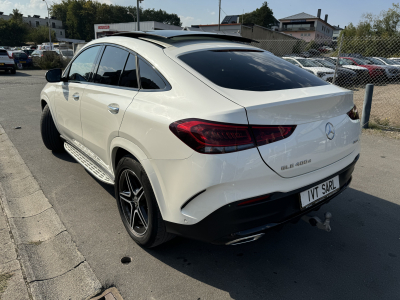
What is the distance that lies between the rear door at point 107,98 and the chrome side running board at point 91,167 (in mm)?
109

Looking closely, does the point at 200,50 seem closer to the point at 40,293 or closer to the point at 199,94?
the point at 199,94

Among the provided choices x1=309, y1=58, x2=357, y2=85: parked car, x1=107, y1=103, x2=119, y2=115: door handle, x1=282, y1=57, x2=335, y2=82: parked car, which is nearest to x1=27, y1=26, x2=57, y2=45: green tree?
x1=282, y1=57, x2=335, y2=82: parked car

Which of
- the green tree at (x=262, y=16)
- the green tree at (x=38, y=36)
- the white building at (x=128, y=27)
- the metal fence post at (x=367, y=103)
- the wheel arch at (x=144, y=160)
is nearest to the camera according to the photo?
the wheel arch at (x=144, y=160)

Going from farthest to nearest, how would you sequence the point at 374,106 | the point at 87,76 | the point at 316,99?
the point at 374,106
the point at 87,76
the point at 316,99

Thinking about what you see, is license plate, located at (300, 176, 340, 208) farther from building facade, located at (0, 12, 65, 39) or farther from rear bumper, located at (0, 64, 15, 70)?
building facade, located at (0, 12, 65, 39)

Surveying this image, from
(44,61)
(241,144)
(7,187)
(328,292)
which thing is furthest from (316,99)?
(44,61)

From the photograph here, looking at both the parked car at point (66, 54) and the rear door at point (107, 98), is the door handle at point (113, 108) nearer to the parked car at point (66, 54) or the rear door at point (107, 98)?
the rear door at point (107, 98)

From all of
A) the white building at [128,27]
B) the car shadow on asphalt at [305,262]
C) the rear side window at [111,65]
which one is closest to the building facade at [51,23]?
the white building at [128,27]

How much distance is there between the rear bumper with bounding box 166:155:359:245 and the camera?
6.05 ft

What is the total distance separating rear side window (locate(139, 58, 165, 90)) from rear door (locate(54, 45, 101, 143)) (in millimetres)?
1008

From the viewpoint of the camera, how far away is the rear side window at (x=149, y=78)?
7.42 ft

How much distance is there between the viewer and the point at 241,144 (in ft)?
5.83

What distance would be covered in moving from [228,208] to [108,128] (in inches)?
52.6

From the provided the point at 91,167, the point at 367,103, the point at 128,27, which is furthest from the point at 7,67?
the point at 128,27
